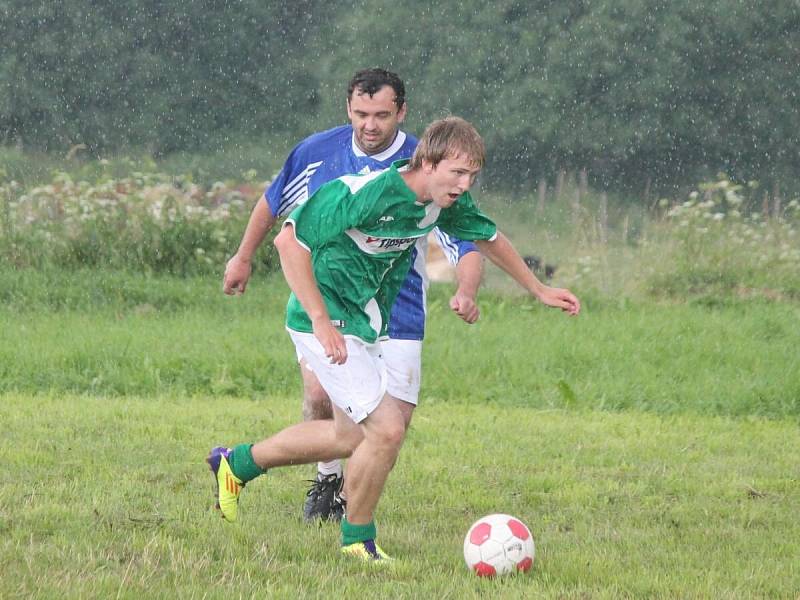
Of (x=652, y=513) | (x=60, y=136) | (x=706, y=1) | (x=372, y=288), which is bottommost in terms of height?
(x=652, y=513)

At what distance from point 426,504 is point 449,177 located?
2.15 m

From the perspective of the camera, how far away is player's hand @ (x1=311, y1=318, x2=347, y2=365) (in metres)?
4.76

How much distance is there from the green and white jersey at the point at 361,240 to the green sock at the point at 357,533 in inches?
28.4

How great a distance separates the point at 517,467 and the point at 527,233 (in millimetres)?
17351

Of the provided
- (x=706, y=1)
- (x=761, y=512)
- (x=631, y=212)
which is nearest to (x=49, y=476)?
(x=761, y=512)

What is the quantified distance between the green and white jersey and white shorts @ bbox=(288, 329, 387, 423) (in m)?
0.06

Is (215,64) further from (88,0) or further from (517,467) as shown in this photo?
(517,467)

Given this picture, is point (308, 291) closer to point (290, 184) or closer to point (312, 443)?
point (312, 443)

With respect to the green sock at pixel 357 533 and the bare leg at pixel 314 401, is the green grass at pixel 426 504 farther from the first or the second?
the bare leg at pixel 314 401

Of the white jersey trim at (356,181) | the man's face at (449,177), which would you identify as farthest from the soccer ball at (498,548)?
the white jersey trim at (356,181)

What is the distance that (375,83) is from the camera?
220 inches

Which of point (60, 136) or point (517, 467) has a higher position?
point (60, 136)

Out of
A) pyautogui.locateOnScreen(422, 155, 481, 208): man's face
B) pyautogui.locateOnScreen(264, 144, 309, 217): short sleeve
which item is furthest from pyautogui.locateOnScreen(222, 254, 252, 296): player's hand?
pyautogui.locateOnScreen(422, 155, 481, 208): man's face

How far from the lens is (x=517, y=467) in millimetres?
7523
